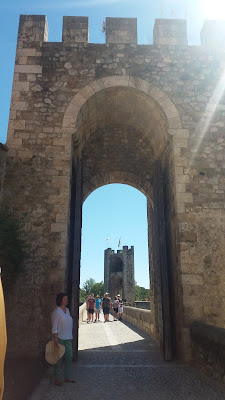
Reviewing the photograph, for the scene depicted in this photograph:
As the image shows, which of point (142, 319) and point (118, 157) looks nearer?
point (118, 157)

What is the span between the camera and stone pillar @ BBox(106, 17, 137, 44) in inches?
259

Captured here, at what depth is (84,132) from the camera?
7.14 m

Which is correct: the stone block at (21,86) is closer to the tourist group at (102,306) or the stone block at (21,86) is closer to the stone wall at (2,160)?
the stone wall at (2,160)

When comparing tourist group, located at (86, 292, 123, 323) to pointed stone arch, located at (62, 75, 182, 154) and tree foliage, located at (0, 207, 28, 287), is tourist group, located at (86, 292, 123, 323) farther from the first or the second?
pointed stone arch, located at (62, 75, 182, 154)

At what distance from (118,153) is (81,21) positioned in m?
3.72

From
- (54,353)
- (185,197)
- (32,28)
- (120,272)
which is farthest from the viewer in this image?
(120,272)

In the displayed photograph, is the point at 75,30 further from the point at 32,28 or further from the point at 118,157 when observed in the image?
the point at 118,157

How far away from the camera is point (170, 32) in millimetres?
6637

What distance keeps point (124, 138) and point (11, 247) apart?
221 inches

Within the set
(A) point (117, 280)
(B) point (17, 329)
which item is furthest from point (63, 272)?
(A) point (117, 280)

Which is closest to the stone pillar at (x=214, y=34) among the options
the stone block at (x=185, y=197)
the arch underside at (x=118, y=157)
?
the arch underside at (x=118, y=157)

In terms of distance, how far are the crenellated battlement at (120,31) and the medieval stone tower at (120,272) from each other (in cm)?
2705

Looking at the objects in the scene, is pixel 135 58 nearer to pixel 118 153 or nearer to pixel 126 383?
pixel 118 153

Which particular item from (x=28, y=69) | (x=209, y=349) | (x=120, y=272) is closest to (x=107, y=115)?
(x=28, y=69)
